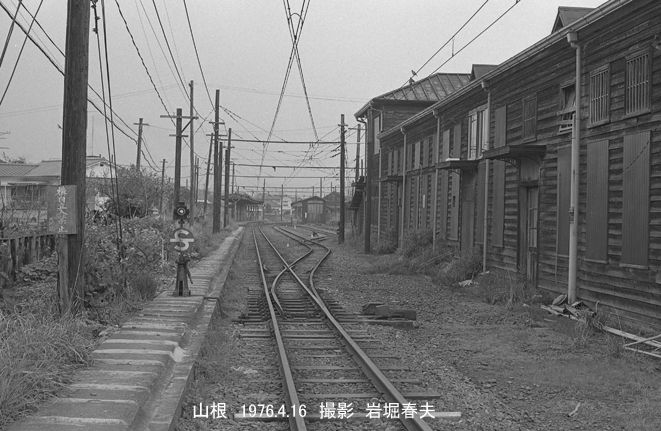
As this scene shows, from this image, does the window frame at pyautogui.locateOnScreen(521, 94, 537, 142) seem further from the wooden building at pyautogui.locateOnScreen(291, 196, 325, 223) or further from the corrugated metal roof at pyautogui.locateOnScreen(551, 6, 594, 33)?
the wooden building at pyautogui.locateOnScreen(291, 196, 325, 223)

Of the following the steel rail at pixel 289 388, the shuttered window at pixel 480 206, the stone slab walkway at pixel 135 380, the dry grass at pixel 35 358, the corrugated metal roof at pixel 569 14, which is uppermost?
the corrugated metal roof at pixel 569 14

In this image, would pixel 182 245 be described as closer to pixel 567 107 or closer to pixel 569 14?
pixel 567 107

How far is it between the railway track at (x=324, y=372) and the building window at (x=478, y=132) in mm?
7518

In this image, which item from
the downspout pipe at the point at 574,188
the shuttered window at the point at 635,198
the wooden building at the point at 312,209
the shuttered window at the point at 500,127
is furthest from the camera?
the wooden building at the point at 312,209

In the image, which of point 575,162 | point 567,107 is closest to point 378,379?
point 575,162

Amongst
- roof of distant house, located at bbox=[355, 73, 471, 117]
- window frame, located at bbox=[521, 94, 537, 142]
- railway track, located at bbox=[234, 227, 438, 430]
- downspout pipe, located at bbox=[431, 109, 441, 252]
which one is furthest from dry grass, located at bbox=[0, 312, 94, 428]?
roof of distant house, located at bbox=[355, 73, 471, 117]

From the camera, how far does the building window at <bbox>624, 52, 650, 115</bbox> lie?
33.8ft

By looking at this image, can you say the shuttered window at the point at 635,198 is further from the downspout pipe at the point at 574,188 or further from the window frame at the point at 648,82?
the downspout pipe at the point at 574,188

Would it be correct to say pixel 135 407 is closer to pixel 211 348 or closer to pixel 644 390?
pixel 211 348

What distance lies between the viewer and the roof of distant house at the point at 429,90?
115ft

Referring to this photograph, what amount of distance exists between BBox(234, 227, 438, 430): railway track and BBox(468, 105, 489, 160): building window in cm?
752

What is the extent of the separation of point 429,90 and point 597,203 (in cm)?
2552

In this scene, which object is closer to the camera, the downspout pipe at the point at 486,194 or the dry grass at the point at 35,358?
the dry grass at the point at 35,358

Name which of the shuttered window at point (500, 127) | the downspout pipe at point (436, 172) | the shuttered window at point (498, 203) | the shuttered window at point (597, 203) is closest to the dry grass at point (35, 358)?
the shuttered window at point (597, 203)
